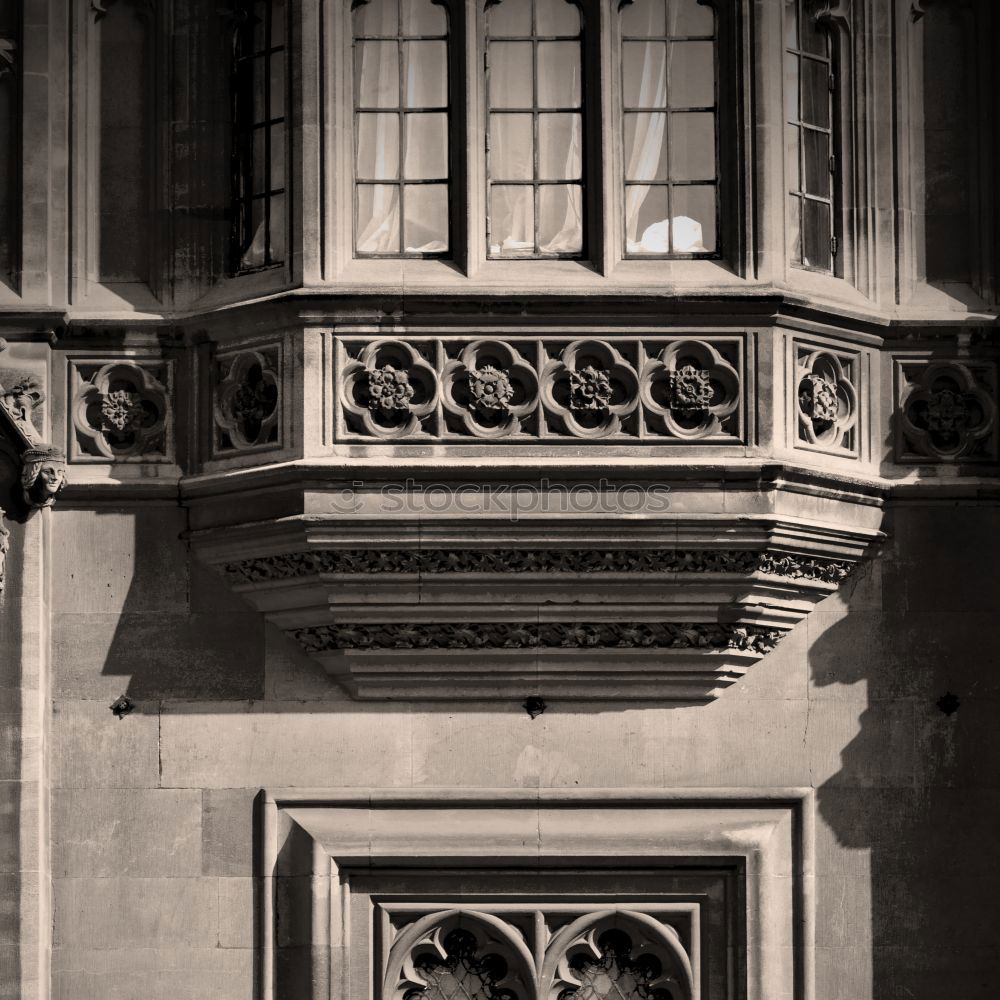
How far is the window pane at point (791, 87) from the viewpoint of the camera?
17.4 meters

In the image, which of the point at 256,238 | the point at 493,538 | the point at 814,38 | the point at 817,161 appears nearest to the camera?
the point at 493,538

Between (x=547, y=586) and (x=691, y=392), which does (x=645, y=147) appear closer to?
(x=691, y=392)

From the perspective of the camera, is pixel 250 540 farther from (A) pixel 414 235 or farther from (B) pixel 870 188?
(B) pixel 870 188

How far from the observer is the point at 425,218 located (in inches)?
679

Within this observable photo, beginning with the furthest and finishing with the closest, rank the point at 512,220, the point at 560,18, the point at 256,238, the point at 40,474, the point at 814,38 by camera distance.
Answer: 1. the point at 814,38
2. the point at 256,238
3. the point at 560,18
4. the point at 512,220
5. the point at 40,474

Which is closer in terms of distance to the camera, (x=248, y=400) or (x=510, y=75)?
(x=248, y=400)

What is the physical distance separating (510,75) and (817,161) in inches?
76.0

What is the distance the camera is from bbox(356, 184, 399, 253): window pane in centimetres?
1720

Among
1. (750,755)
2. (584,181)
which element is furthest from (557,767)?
(584,181)

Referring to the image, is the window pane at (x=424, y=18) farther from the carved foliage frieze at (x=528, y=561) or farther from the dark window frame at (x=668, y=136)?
the carved foliage frieze at (x=528, y=561)

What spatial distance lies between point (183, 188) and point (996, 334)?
4.97 meters

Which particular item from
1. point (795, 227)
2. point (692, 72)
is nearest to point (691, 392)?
point (795, 227)

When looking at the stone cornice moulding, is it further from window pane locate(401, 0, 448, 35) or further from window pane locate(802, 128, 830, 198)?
window pane locate(401, 0, 448, 35)

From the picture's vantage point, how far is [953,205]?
17719 mm
